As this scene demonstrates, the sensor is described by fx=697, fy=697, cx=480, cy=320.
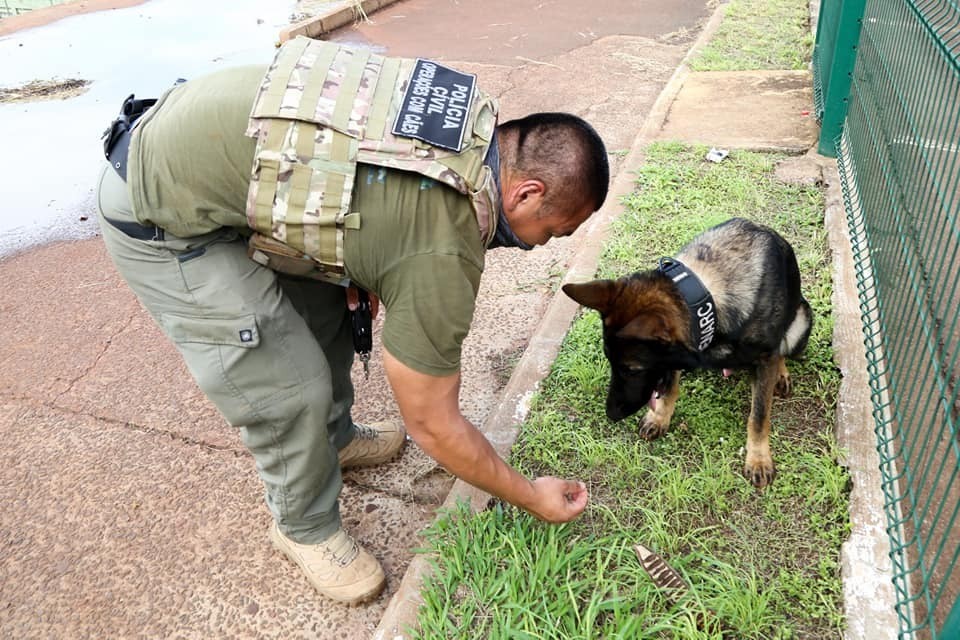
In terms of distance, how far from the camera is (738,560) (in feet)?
7.60

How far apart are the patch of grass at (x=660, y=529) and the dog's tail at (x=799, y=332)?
17cm

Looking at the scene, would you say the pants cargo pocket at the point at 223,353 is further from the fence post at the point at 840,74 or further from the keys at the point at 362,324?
the fence post at the point at 840,74

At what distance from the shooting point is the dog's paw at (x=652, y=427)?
285 centimetres

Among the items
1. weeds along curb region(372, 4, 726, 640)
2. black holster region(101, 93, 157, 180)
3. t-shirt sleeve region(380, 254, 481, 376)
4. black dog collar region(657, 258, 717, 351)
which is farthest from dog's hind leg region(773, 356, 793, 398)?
black holster region(101, 93, 157, 180)

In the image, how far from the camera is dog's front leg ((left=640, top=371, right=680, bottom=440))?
2.83 m

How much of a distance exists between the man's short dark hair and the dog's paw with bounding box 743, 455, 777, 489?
1.38 metres

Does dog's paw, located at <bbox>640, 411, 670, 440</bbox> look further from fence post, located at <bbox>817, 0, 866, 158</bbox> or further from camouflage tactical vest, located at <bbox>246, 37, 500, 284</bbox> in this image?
fence post, located at <bbox>817, 0, 866, 158</bbox>

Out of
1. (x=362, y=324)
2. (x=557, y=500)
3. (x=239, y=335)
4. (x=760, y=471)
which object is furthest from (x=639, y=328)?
(x=239, y=335)

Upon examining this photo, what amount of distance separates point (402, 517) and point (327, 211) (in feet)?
4.88

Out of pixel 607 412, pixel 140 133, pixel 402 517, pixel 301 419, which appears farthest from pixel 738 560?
pixel 140 133

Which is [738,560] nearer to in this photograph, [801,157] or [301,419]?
[301,419]

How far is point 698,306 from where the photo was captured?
2.39 metres

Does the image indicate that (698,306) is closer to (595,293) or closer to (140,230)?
(595,293)

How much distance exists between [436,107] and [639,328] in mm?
994
